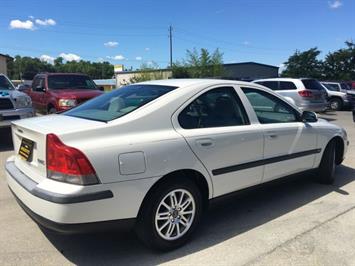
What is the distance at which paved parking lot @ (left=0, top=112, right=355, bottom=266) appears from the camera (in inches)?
133

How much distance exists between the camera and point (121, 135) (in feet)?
10.5

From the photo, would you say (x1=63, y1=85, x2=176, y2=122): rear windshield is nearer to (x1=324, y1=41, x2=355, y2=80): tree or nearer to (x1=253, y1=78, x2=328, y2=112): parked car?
(x1=253, y1=78, x2=328, y2=112): parked car

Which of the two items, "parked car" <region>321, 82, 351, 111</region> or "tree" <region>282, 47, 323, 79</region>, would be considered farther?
"tree" <region>282, 47, 323, 79</region>

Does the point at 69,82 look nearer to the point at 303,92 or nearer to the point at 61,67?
the point at 303,92

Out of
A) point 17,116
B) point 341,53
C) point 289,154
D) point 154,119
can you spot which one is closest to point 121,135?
point 154,119

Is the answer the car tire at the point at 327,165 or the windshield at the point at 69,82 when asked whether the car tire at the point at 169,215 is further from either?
the windshield at the point at 69,82

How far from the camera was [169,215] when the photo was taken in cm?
346

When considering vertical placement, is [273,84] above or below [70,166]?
above

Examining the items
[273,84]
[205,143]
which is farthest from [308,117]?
[273,84]

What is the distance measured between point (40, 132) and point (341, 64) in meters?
51.9

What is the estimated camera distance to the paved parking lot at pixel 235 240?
3.38 metres

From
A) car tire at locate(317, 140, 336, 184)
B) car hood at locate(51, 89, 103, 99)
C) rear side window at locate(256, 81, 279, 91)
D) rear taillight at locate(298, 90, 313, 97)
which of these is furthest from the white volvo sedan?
rear side window at locate(256, 81, 279, 91)

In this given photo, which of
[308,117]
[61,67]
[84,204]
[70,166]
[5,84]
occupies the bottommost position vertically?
[84,204]

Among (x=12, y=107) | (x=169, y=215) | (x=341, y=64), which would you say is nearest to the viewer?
(x=169, y=215)
